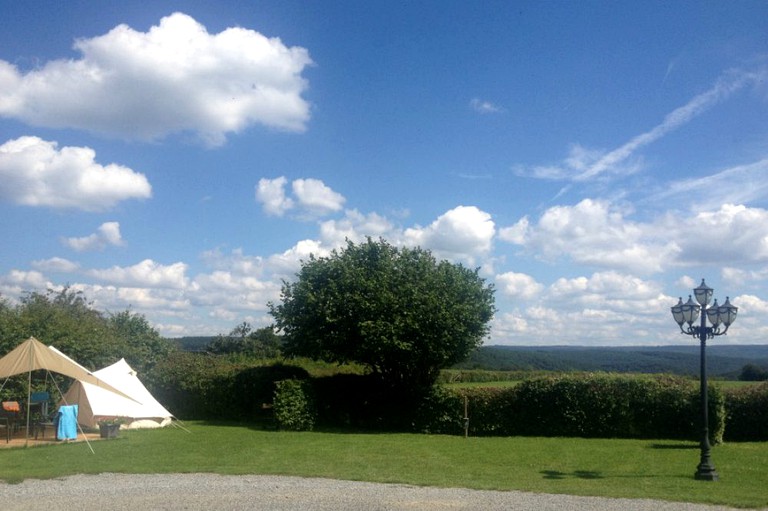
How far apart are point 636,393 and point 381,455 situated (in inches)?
399

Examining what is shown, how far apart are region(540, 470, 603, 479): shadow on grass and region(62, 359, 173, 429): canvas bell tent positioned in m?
13.7

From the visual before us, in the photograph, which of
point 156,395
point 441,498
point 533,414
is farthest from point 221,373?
point 441,498

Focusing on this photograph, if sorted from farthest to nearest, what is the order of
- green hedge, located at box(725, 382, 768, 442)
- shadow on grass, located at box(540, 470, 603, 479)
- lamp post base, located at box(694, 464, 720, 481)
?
green hedge, located at box(725, 382, 768, 442) < shadow on grass, located at box(540, 470, 603, 479) < lamp post base, located at box(694, 464, 720, 481)

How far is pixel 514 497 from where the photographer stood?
11156mm

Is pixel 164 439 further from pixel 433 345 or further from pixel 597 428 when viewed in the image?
pixel 597 428

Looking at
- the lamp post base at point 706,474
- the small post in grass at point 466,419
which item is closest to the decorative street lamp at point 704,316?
the lamp post base at point 706,474

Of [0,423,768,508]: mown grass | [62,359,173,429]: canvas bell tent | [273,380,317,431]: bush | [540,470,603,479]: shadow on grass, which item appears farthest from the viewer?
[273,380,317,431]: bush

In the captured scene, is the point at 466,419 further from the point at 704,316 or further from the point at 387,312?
the point at 704,316

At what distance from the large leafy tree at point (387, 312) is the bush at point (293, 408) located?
2020mm

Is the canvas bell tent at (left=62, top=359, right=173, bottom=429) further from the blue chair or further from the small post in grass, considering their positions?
the small post in grass

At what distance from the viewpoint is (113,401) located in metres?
23.4

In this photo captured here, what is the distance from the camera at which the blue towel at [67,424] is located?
65.5ft

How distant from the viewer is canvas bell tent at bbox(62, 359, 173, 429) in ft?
74.8

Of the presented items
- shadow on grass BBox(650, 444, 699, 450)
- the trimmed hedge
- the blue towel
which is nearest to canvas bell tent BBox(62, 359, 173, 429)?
the blue towel
